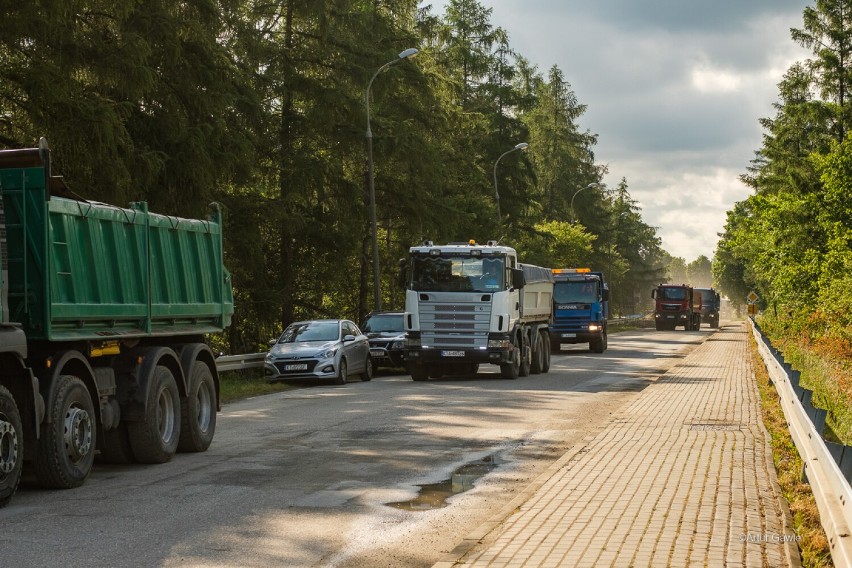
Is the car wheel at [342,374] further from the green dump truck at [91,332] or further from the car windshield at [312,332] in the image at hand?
the green dump truck at [91,332]

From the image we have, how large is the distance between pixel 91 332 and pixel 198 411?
Answer: 281 centimetres

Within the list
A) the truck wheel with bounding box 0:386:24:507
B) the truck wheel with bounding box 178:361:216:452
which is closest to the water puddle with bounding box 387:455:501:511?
the truck wheel with bounding box 0:386:24:507

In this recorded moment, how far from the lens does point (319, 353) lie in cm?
2528

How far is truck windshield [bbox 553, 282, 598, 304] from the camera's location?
41.6 meters

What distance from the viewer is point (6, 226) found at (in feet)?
32.3

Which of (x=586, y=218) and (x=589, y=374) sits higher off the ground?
(x=586, y=218)

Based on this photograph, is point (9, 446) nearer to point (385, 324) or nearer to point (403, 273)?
point (403, 273)

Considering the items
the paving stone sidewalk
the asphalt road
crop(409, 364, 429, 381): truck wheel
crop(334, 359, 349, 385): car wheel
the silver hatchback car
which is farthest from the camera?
crop(409, 364, 429, 381): truck wheel

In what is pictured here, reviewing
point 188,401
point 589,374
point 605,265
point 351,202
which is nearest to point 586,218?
point 605,265

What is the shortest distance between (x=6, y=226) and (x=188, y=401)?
11.9ft

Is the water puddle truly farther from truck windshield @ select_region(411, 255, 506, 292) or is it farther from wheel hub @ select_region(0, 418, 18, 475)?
truck windshield @ select_region(411, 255, 506, 292)

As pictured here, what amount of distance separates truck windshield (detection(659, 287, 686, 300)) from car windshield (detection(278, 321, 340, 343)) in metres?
47.4

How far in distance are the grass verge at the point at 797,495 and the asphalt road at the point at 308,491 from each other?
227cm

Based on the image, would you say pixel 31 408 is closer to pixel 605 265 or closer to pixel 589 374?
pixel 589 374
